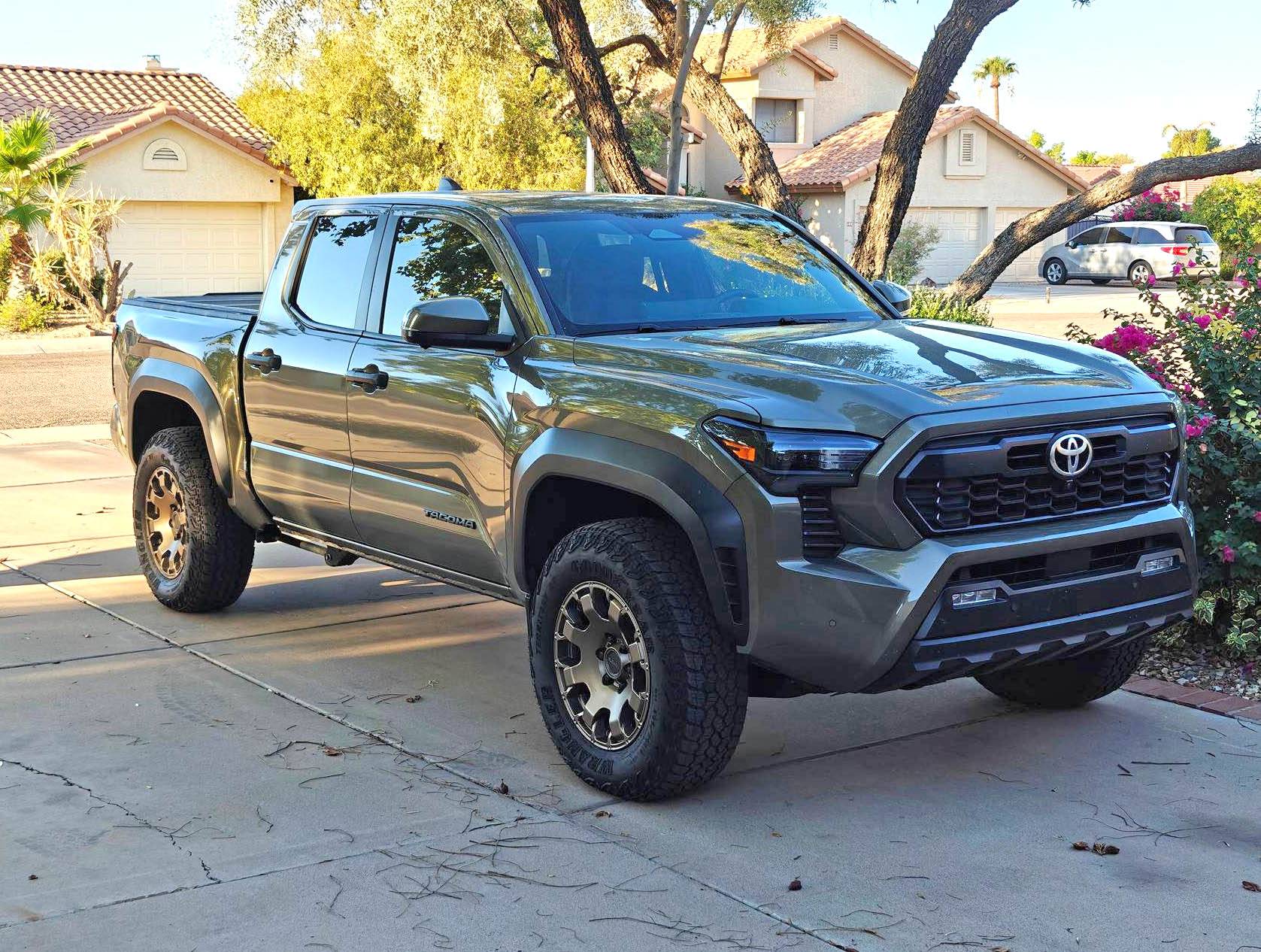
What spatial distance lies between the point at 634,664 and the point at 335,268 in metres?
2.56

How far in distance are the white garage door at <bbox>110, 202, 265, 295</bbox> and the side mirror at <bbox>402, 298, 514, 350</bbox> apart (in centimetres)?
2993

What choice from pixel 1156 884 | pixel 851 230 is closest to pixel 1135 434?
pixel 1156 884

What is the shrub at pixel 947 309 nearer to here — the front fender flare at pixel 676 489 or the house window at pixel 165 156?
the front fender flare at pixel 676 489

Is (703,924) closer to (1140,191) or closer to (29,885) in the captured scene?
(29,885)

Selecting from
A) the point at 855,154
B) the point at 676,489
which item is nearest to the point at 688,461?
the point at 676,489

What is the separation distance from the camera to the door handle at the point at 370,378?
5.98 meters

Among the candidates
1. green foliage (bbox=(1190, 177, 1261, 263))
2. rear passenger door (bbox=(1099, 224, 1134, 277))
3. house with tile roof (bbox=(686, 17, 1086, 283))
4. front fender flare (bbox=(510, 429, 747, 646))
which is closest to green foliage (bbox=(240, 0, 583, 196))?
house with tile roof (bbox=(686, 17, 1086, 283))

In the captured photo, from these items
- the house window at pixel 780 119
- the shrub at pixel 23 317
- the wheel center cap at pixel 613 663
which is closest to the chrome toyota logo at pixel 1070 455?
the wheel center cap at pixel 613 663

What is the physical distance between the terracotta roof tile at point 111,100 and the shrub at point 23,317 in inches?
260

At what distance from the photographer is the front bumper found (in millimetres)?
4355

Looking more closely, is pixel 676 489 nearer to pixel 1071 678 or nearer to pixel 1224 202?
pixel 1071 678

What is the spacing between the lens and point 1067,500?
4727 mm

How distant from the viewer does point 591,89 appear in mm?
14570

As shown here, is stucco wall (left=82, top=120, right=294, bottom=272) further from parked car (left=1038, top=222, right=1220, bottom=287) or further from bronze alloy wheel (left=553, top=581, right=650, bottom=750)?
bronze alloy wheel (left=553, top=581, right=650, bottom=750)
